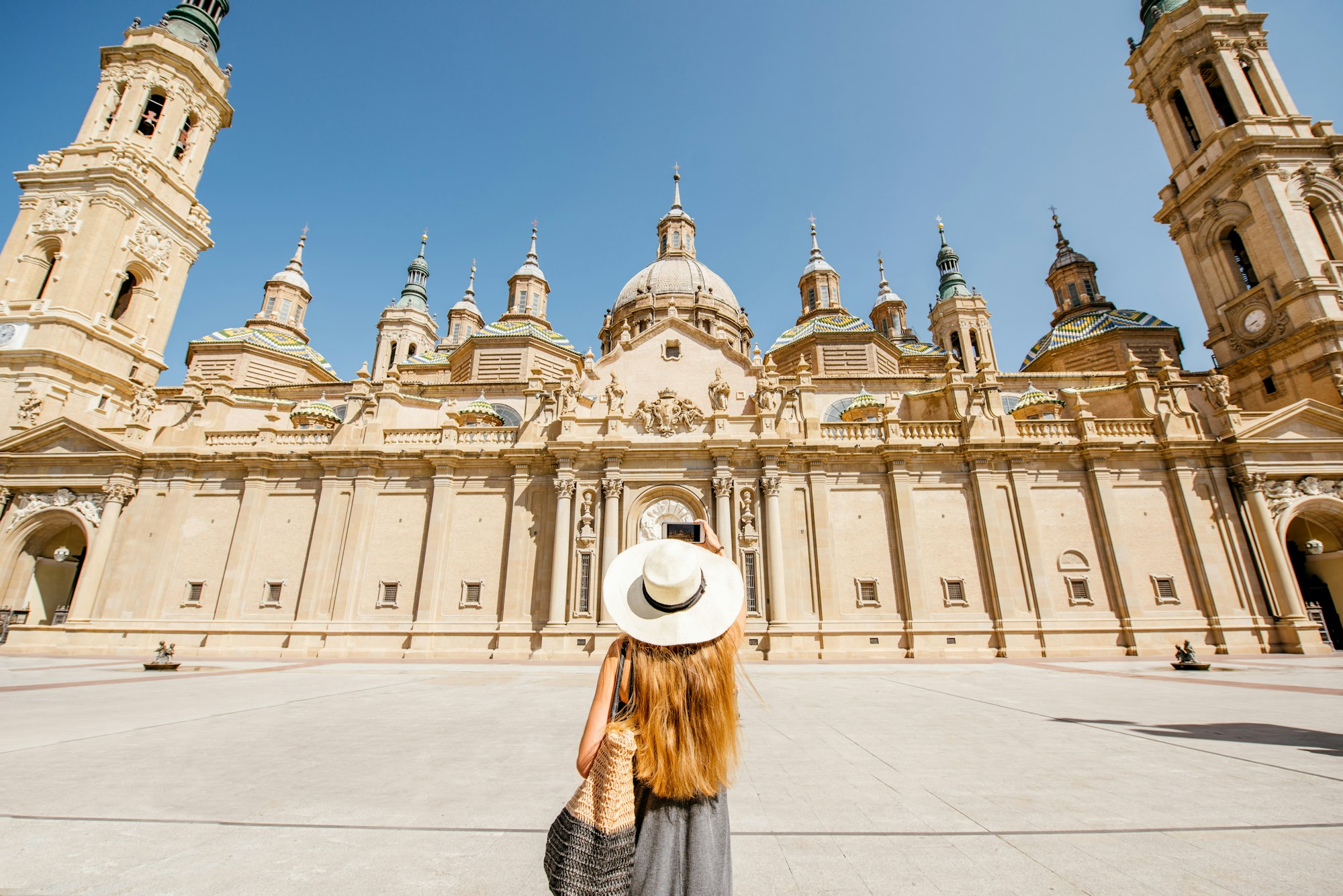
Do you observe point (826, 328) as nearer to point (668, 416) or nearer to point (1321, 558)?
point (668, 416)

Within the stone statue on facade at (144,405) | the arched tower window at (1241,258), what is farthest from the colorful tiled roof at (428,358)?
the arched tower window at (1241,258)

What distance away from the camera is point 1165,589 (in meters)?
23.5

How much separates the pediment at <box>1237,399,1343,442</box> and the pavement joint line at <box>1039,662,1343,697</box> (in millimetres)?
15425

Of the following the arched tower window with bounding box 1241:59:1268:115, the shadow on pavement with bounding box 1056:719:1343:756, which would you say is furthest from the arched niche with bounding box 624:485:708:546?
the arched tower window with bounding box 1241:59:1268:115

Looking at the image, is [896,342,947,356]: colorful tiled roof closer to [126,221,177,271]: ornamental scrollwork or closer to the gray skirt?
the gray skirt

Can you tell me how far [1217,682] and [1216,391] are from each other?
1811 cm

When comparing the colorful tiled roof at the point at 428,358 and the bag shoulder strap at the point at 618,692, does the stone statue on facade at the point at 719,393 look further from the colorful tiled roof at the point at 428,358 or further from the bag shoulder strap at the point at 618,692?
the colorful tiled roof at the point at 428,358

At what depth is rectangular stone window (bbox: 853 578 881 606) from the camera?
923 inches

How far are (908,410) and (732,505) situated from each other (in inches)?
615

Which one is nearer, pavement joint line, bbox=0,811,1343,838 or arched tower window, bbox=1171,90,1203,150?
pavement joint line, bbox=0,811,1343,838

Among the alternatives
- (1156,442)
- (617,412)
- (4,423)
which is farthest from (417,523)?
(1156,442)

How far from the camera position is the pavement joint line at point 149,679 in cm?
1255

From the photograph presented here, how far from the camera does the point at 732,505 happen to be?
2431 centimetres

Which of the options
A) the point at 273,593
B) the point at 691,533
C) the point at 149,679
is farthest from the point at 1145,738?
the point at 273,593
